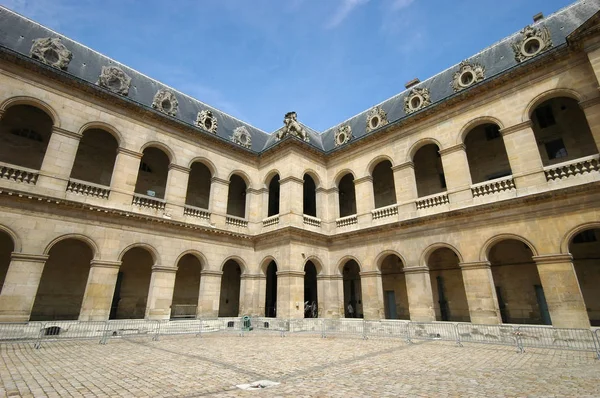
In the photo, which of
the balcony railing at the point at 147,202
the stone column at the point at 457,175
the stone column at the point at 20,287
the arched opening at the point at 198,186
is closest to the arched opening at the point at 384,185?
the stone column at the point at 457,175

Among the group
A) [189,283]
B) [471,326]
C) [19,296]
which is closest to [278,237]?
[189,283]

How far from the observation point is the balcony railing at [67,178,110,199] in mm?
13945

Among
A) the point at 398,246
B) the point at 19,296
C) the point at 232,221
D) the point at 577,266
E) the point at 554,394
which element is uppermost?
the point at 232,221

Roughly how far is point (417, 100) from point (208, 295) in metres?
15.8

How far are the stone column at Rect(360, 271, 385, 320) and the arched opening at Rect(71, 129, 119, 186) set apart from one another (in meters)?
15.3

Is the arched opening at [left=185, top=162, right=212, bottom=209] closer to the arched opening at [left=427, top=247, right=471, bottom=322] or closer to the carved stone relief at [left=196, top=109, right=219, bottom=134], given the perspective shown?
the carved stone relief at [left=196, top=109, right=219, bottom=134]

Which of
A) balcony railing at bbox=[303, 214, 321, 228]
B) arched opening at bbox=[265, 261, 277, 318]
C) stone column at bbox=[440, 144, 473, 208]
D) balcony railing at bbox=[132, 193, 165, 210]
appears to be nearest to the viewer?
stone column at bbox=[440, 144, 473, 208]

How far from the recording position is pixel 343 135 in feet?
68.5

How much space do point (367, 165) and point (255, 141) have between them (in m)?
8.71

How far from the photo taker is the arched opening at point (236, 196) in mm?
22797

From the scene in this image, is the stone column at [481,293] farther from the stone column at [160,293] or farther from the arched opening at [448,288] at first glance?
the stone column at [160,293]

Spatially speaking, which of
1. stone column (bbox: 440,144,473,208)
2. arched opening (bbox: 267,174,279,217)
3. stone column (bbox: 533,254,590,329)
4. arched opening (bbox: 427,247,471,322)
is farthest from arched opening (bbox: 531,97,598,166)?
arched opening (bbox: 267,174,279,217)

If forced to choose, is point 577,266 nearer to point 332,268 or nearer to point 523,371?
point 523,371

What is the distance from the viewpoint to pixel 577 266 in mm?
14188
